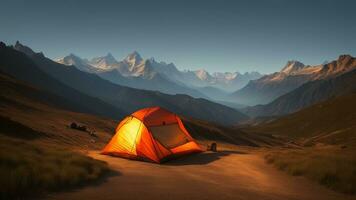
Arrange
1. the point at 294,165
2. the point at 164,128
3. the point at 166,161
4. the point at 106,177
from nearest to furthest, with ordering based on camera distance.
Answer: the point at 106,177, the point at 294,165, the point at 166,161, the point at 164,128

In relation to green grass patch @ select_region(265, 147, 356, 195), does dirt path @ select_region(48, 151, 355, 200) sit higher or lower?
lower

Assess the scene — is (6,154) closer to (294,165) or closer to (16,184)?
(16,184)

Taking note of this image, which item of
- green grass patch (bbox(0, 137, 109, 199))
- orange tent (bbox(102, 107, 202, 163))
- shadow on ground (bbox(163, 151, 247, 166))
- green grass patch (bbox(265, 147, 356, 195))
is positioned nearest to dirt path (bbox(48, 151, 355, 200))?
shadow on ground (bbox(163, 151, 247, 166))

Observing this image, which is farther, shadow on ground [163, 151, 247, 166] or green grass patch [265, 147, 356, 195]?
shadow on ground [163, 151, 247, 166]

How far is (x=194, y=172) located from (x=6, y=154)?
938 cm

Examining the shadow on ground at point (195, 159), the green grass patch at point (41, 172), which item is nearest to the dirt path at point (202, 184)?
the shadow on ground at point (195, 159)

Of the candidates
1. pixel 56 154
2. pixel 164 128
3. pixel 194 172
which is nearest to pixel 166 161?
pixel 164 128

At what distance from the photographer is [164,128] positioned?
26.1 m

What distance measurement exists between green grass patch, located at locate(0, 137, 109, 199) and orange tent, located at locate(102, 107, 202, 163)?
609 cm

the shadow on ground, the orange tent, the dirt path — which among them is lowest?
the dirt path

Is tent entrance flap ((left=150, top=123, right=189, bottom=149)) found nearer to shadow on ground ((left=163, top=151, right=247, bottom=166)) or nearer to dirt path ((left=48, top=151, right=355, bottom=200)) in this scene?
shadow on ground ((left=163, top=151, right=247, bottom=166))

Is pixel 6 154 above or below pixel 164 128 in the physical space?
below

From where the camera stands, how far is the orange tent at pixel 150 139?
23.8 metres

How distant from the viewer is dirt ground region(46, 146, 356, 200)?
1282 centimetres
